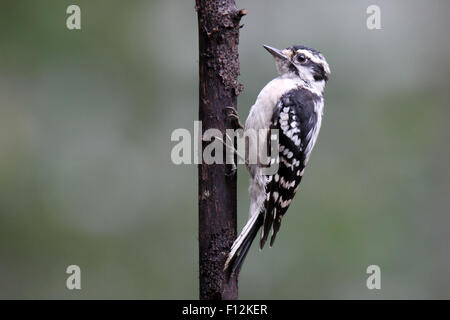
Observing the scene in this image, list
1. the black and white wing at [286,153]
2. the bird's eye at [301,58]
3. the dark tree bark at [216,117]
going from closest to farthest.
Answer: the dark tree bark at [216,117], the black and white wing at [286,153], the bird's eye at [301,58]

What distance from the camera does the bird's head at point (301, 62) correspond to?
4.28m

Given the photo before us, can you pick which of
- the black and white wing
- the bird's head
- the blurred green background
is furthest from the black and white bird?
the blurred green background

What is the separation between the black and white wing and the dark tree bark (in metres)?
0.45

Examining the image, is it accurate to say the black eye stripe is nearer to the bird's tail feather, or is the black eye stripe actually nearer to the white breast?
the white breast

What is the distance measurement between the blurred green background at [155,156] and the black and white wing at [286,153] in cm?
149

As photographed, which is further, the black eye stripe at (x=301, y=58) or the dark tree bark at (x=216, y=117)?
the black eye stripe at (x=301, y=58)

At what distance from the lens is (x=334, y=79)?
597 cm

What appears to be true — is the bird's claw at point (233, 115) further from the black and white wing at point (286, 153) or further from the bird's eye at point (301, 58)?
the bird's eye at point (301, 58)

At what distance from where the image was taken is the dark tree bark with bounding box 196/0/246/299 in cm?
360

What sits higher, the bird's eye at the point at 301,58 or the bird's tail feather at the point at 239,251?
the bird's eye at the point at 301,58

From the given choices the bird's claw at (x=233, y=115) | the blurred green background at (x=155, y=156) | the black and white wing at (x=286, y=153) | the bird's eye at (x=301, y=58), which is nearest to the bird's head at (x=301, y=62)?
the bird's eye at (x=301, y=58)

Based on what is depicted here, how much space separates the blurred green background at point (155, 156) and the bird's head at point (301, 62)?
4.02 feet

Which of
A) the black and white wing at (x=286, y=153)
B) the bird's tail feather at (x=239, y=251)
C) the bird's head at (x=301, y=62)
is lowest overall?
the bird's tail feather at (x=239, y=251)

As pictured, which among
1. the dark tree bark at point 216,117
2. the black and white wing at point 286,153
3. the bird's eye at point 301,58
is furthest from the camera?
the bird's eye at point 301,58
